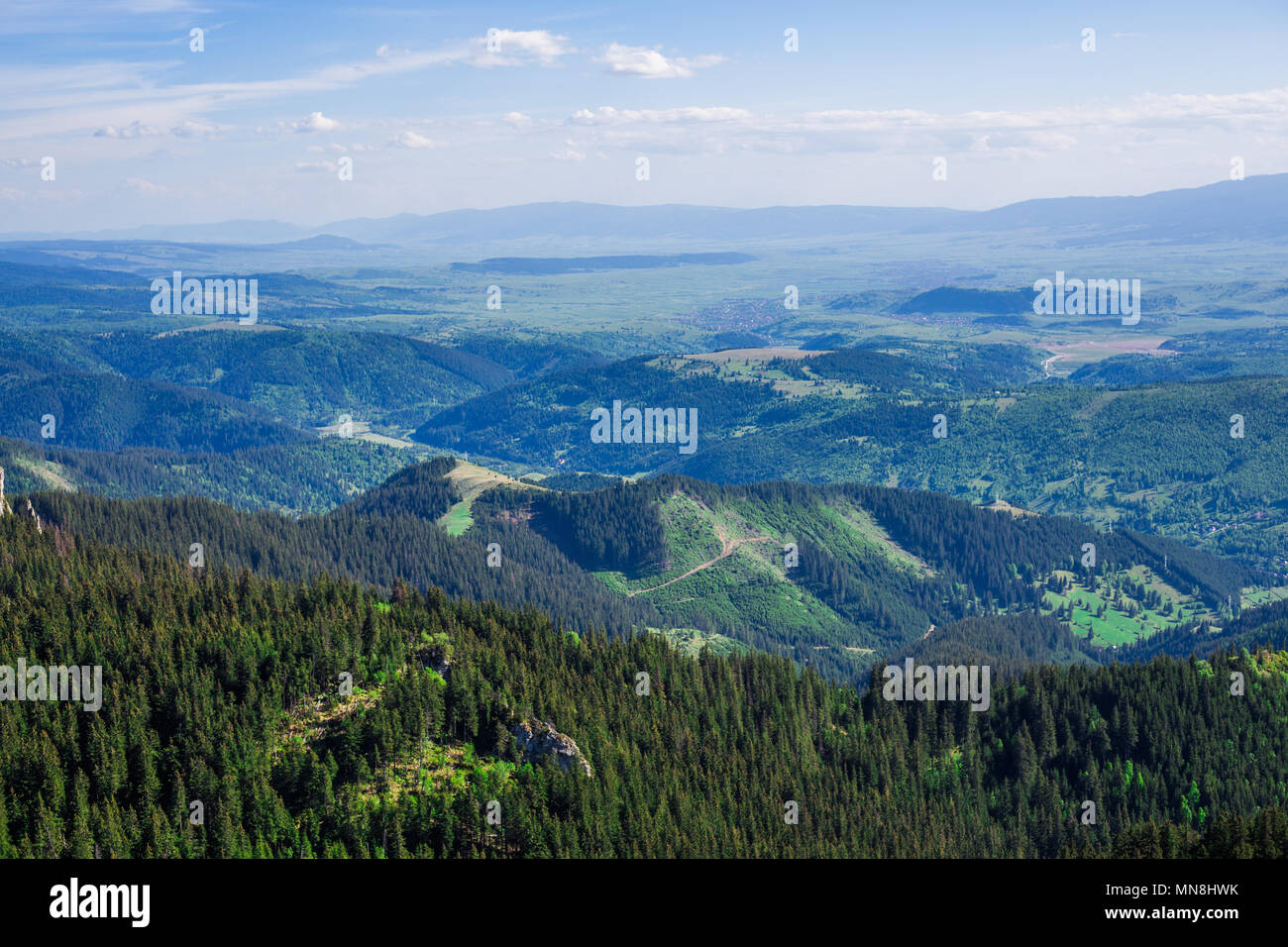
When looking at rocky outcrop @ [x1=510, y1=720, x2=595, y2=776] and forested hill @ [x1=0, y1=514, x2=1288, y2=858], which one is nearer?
forested hill @ [x1=0, y1=514, x2=1288, y2=858]

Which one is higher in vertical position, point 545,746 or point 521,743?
point 521,743

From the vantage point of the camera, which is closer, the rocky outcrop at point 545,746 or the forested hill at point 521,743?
the forested hill at point 521,743

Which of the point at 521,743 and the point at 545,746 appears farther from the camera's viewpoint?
the point at 545,746
